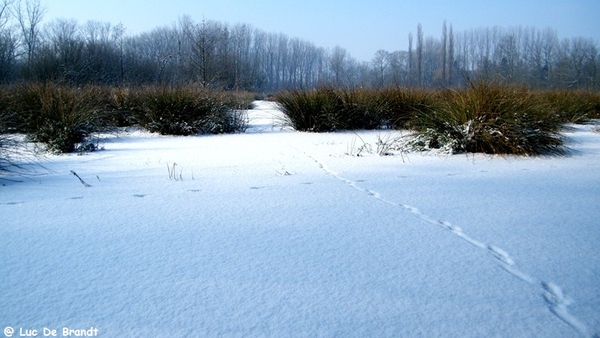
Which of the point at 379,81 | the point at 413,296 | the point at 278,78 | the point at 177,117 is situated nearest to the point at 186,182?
the point at 413,296

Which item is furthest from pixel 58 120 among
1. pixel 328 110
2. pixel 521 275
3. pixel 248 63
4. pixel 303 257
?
pixel 248 63

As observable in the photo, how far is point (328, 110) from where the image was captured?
7492 mm

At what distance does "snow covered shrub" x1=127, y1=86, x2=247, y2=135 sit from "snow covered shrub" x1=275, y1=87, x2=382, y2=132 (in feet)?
3.87

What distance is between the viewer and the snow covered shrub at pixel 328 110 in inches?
296

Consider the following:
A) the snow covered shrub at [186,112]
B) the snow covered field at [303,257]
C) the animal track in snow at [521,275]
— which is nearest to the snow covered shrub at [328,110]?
the snow covered shrub at [186,112]

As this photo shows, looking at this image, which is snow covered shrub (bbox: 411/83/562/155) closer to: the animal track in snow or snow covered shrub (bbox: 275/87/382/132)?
the animal track in snow

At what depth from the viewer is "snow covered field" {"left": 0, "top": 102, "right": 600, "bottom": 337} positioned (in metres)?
1.02

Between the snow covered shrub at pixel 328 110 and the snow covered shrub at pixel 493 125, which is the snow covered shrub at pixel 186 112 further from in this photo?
the snow covered shrub at pixel 493 125

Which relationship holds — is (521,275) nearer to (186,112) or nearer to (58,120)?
(58,120)

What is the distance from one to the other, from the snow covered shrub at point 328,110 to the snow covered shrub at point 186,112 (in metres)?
1.18

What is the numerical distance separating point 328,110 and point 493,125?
3.68m

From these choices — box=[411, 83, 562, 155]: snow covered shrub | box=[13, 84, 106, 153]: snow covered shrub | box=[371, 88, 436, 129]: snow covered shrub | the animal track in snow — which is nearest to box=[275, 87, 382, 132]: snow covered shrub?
box=[371, 88, 436, 129]: snow covered shrub

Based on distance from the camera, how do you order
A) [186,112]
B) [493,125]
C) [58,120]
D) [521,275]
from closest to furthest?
1. [521,275]
2. [493,125]
3. [58,120]
4. [186,112]

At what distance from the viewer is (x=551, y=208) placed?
2.11 m
